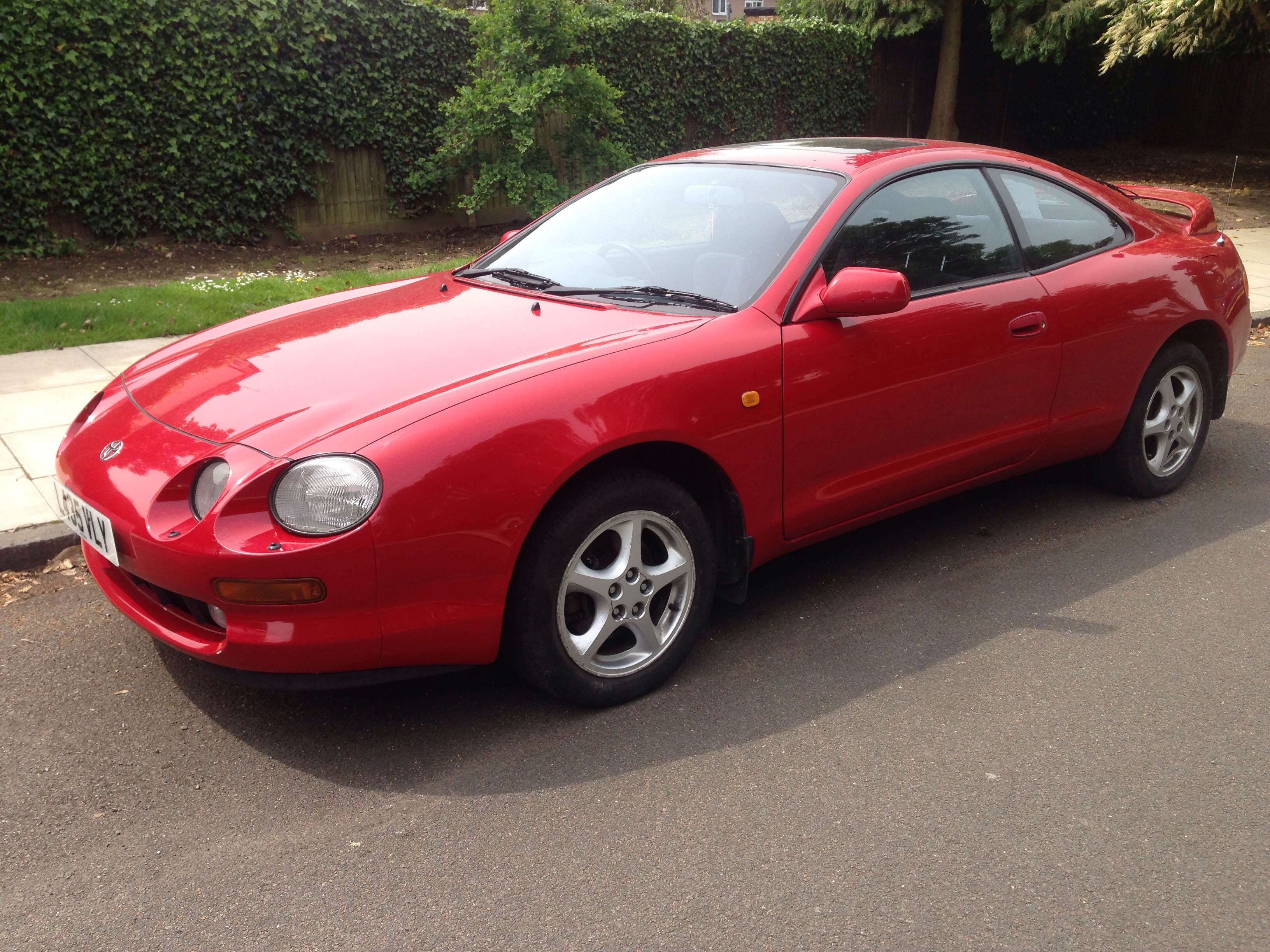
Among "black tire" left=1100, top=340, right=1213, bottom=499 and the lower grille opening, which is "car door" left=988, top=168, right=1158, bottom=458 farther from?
the lower grille opening

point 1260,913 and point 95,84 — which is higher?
point 95,84

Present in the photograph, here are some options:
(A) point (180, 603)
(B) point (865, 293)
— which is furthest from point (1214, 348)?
(A) point (180, 603)

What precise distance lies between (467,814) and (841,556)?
2.15 metres

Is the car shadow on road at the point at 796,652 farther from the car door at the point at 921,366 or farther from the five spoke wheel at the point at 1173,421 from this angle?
the car door at the point at 921,366

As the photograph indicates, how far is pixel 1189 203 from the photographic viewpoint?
17.8 feet

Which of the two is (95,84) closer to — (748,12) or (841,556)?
(841,556)

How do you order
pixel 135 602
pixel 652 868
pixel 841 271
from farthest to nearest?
1. pixel 841 271
2. pixel 135 602
3. pixel 652 868

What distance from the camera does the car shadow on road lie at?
3.14m

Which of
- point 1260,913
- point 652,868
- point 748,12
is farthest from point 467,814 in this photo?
point 748,12

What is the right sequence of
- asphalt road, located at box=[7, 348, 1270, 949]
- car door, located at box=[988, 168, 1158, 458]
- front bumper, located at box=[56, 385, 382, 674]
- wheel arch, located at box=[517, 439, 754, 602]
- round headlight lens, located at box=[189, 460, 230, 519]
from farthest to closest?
car door, located at box=[988, 168, 1158, 458] → wheel arch, located at box=[517, 439, 754, 602] → round headlight lens, located at box=[189, 460, 230, 519] → front bumper, located at box=[56, 385, 382, 674] → asphalt road, located at box=[7, 348, 1270, 949]

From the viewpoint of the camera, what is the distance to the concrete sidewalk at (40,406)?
4.75 metres

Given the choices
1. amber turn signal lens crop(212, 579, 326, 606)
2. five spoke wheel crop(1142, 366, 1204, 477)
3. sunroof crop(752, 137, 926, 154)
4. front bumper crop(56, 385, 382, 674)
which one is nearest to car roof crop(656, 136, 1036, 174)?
sunroof crop(752, 137, 926, 154)

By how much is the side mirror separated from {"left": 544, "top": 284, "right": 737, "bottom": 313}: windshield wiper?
12.8 inches

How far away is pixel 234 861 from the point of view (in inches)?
106
